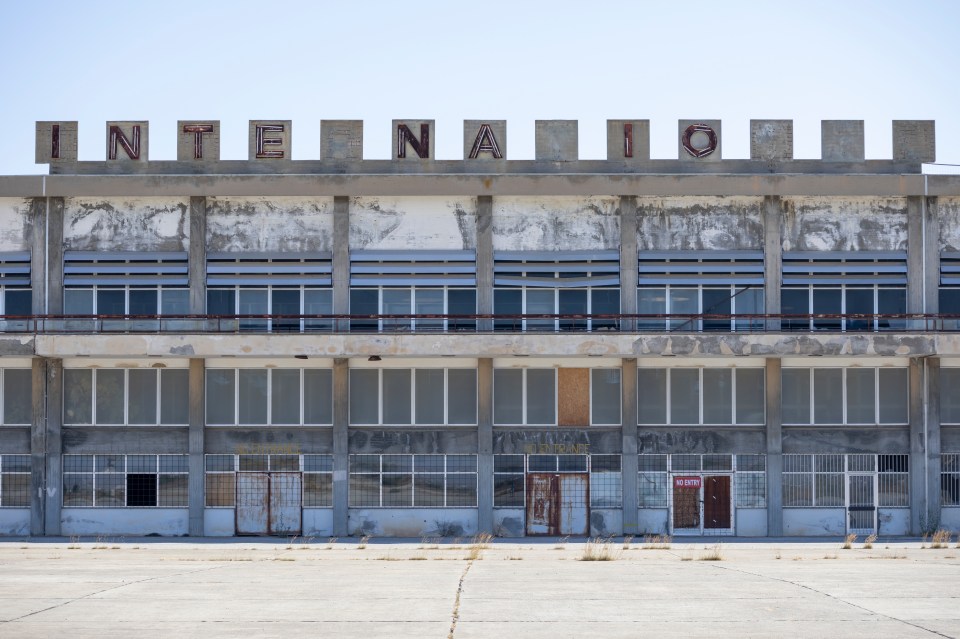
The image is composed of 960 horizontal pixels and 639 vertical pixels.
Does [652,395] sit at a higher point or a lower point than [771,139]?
lower

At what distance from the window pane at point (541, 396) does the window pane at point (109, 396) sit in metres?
12.9

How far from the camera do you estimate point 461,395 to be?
35.3 meters

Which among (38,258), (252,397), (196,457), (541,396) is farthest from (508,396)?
(38,258)

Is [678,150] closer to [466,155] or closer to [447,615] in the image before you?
[466,155]

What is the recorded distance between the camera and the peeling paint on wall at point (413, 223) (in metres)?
35.5

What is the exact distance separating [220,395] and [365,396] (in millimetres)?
4567

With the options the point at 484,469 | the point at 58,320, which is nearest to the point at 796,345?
the point at 484,469

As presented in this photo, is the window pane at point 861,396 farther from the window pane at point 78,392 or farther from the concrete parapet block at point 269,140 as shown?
the window pane at point 78,392

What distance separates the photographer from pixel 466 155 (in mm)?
36188

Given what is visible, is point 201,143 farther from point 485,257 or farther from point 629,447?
point 629,447

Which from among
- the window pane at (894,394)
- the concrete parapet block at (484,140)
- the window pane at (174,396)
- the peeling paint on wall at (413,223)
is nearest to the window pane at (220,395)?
the window pane at (174,396)

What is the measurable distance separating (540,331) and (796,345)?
776 centimetres

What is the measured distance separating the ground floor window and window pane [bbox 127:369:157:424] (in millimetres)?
1217

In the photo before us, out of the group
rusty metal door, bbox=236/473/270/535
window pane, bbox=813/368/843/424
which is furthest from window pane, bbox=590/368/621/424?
rusty metal door, bbox=236/473/270/535
